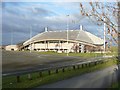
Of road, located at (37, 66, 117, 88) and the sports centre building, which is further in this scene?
the sports centre building

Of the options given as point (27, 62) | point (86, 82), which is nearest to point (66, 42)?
point (27, 62)

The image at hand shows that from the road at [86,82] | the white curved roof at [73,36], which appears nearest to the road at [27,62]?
the road at [86,82]

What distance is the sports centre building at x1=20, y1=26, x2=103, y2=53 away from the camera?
439ft

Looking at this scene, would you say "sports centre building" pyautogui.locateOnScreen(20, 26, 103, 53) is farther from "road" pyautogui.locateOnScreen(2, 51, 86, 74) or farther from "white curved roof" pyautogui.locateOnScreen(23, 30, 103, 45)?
"road" pyautogui.locateOnScreen(2, 51, 86, 74)

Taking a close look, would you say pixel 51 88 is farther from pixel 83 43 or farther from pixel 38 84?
pixel 83 43

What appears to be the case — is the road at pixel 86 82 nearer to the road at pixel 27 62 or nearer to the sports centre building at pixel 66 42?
the road at pixel 27 62

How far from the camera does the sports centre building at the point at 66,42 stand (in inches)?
5271

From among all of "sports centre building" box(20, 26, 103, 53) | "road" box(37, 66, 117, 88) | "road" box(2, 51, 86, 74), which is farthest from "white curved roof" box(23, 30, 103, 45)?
"road" box(37, 66, 117, 88)

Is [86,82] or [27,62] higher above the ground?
[27,62]

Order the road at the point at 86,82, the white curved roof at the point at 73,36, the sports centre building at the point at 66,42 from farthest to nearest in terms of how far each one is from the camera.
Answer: the white curved roof at the point at 73,36 < the sports centre building at the point at 66,42 < the road at the point at 86,82

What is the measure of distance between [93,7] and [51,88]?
20.7 ft

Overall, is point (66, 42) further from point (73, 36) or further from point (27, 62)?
point (27, 62)

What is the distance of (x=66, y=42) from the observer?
141000 millimetres

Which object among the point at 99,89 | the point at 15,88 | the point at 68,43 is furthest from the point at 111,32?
the point at 68,43
